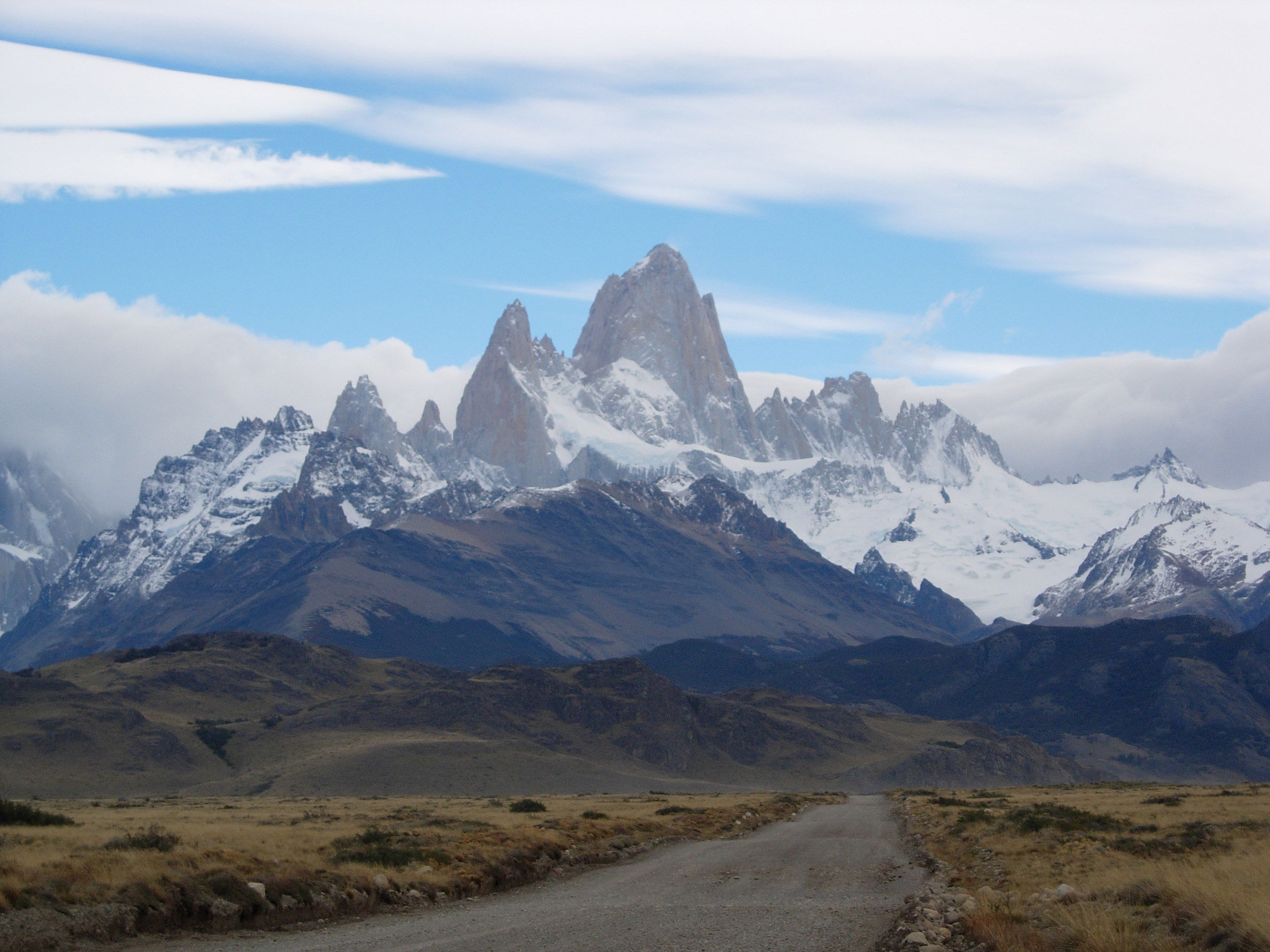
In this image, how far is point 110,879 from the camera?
32.1 metres

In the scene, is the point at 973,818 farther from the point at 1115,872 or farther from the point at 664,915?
the point at 664,915

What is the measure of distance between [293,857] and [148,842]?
4107mm

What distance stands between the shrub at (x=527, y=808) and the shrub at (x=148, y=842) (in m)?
41.2

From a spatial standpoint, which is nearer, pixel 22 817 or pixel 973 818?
pixel 22 817

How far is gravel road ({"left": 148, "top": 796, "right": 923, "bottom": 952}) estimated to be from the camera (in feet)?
96.8

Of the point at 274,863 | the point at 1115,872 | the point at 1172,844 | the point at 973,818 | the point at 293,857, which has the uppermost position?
the point at 274,863

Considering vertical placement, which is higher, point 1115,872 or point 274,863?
point 274,863

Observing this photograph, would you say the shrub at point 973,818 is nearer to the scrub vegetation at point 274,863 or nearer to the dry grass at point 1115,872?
the dry grass at point 1115,872

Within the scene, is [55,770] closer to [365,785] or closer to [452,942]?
[365,785]

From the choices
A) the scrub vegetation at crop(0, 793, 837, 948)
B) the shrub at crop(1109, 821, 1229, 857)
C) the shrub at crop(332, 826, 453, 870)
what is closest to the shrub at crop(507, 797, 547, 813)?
the scrub vegetation at crop(0, 793, 837, 948)

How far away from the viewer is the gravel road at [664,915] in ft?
96.8

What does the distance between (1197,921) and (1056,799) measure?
79.6 meters

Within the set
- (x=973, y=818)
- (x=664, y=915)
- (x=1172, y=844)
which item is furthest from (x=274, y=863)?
(x=973, y=818)

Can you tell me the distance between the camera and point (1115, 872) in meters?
37.1
